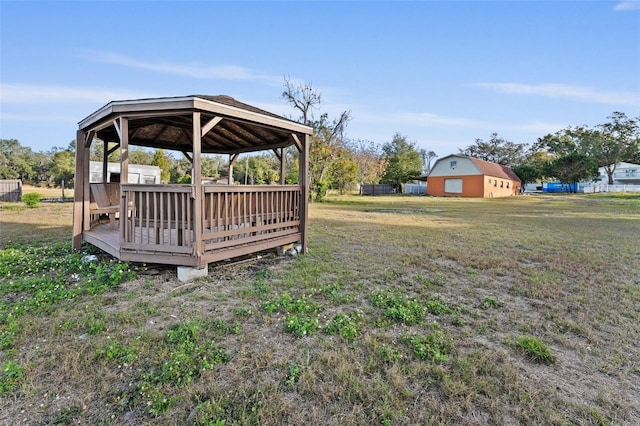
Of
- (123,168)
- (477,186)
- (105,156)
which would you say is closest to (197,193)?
(123,168)

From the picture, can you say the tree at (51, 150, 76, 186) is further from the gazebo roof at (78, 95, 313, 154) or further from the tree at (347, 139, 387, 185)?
the gazebo roof at (78, 95, 313, 154)

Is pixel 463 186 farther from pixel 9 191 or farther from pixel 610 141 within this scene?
pixel 9 191

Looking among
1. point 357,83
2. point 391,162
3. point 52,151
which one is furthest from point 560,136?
point 52,151

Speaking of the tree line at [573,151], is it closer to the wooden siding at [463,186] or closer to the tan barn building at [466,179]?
the tan barn building at [466,179]

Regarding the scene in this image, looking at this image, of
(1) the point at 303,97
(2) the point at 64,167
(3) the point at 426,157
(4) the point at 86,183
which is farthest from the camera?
(3) the point at 426,157

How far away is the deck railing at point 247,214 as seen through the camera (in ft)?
13.7

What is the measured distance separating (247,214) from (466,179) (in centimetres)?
3037

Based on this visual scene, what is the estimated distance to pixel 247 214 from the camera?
4.79 meters

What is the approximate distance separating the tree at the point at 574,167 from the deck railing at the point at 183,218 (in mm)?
40366

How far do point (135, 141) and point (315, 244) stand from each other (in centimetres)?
478

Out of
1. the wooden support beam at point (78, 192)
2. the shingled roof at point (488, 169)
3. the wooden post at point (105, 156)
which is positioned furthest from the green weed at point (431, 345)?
the shingled roof at point (488, 169)

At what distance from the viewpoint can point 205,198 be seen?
4.09 metres

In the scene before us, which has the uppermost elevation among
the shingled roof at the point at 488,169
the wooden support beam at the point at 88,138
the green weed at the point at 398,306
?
the shingled roof at the point at 488,169

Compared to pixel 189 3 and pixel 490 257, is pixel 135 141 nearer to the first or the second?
pixel 189 3
